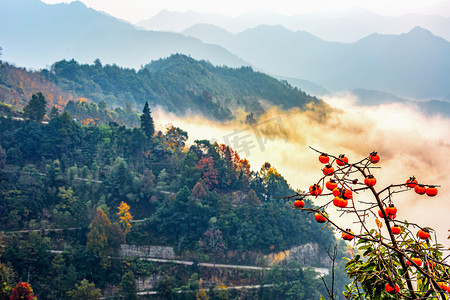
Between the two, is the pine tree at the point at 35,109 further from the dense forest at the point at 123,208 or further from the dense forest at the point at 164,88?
the dense forest at the point at 164,88

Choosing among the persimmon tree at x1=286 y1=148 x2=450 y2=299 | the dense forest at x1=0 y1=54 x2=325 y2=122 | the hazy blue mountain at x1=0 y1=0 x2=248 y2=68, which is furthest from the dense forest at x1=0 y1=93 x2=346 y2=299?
the hazy blue mountain at x1=0 y1=0 x2=248 y2=68

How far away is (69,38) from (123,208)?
492ft

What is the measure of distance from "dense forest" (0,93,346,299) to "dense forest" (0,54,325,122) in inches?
361

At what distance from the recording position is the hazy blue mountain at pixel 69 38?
150375 millimetres

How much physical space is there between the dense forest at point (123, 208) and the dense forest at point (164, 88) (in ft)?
30.1

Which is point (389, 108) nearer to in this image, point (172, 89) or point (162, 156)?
point (172, 89)

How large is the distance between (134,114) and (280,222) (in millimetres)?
21341

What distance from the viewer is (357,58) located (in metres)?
141

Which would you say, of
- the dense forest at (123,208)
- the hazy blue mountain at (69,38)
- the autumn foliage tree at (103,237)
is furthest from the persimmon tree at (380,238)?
the hazy blue mountain at (69,38)

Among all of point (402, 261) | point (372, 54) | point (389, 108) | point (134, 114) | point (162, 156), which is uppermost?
point (372, 54)

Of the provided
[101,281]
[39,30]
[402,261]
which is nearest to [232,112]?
[101,281]

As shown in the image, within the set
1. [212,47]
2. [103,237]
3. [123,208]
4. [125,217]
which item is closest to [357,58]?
[212,47]

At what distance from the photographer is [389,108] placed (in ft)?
297

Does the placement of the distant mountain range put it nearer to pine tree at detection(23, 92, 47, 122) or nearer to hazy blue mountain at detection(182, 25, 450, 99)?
hazy blue mountain at detection(182, 25, 450, 99)
